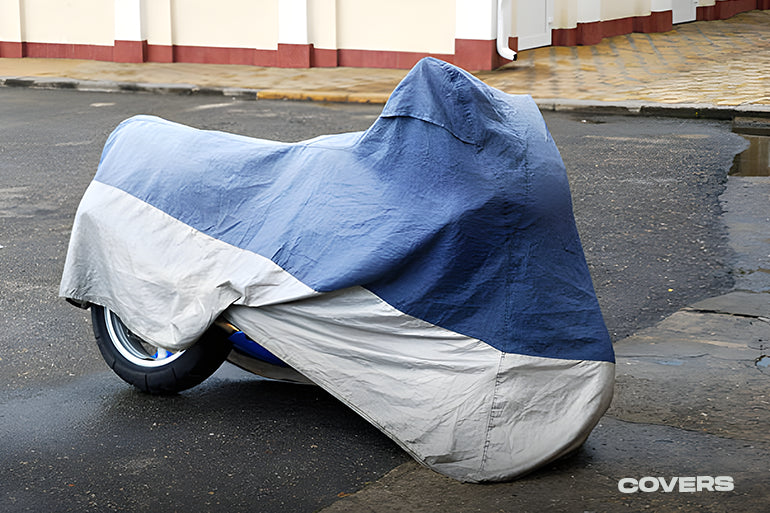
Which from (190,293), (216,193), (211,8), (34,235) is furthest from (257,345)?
(211,8)

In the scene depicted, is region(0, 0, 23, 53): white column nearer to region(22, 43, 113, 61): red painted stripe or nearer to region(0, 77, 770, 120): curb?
region(22, 43, 113, 61): red painted stripe

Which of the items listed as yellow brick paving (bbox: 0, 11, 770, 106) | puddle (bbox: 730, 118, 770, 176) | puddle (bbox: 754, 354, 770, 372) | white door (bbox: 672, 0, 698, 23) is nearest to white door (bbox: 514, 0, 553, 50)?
yellow brick paving (bbox: 0, 11, 770, 106)

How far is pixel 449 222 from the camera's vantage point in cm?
351

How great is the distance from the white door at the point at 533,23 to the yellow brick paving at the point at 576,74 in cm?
20

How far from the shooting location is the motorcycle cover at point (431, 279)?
353 centimetres

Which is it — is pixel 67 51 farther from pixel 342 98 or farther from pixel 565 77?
pixel 565 77

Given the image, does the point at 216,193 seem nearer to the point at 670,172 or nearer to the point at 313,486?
the point at 313,486

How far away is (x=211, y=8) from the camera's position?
17781 millimetres

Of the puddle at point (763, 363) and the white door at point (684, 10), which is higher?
the white door at point (684, 10)

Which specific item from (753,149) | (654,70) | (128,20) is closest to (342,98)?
(654,70)

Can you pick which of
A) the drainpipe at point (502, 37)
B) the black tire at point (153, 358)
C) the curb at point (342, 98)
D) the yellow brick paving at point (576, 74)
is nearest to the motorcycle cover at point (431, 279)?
the black tire at point (153, 358)

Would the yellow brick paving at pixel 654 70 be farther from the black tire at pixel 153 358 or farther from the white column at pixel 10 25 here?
the black tire at pixel 153 358

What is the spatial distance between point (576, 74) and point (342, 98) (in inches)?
159

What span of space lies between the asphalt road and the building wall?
649 cm
